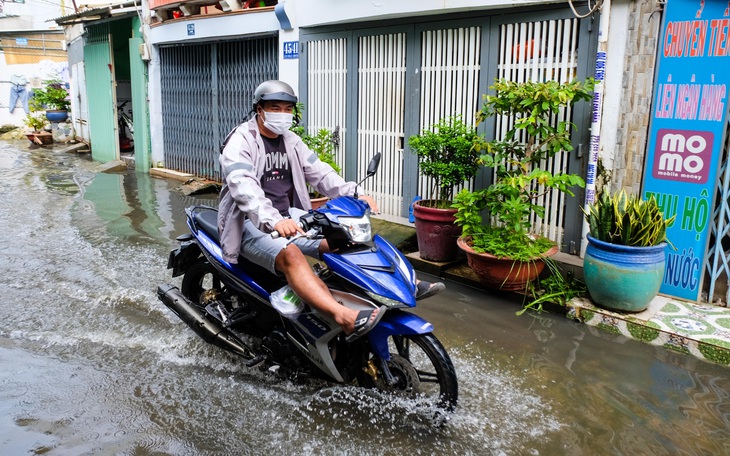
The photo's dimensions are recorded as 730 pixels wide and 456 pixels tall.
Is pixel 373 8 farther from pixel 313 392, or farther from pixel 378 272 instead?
pixel 313 392

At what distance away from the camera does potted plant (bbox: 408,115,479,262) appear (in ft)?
19.1

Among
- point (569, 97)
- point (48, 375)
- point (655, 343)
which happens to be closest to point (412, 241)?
point (569, 97)

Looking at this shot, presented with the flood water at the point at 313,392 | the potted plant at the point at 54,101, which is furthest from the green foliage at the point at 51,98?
the flood water at the point at 313,392

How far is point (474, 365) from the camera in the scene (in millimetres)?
4105

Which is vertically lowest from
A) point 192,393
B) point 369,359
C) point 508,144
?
point 192,393

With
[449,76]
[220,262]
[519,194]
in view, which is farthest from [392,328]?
[449,76]

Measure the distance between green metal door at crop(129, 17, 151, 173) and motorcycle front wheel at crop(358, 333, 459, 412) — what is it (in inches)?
405

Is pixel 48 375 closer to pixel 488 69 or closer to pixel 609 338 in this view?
pixel 609 338

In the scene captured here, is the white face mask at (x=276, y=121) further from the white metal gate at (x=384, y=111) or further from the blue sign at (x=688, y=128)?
the white metal gate at (x=384, y=111)

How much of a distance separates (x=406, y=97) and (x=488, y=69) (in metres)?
1.17

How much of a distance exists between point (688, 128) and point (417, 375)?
3167 millimetres

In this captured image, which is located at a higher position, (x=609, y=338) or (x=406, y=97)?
(x=406, y=97)

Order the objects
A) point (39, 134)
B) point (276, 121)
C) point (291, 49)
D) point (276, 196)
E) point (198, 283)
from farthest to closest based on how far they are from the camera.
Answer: point (39, 134) < point (291, 49) < point (198, 283) < point (276, 196) < point (276, 121)

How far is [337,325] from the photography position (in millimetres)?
3227
